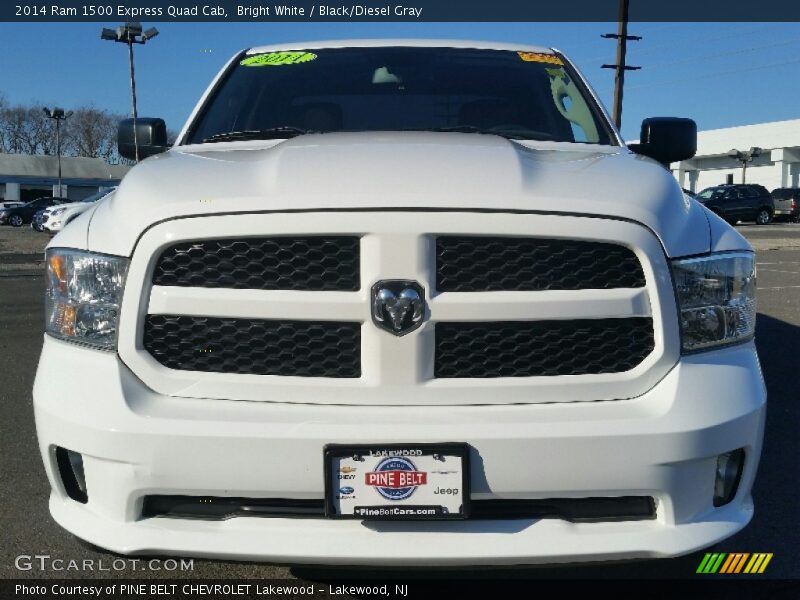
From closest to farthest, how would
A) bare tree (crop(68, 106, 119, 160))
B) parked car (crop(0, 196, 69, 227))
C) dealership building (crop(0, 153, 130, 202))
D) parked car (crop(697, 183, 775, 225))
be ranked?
1. parked car (crop(697, 183, 775, 225))
2. parked car (crop(0, 196, 69, 227))
3. dealership building (crop(0, 153, 130, 202))
4. bare tree (crop(68, 106, 119, 160))

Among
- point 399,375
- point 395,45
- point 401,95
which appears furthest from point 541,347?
point 395,45

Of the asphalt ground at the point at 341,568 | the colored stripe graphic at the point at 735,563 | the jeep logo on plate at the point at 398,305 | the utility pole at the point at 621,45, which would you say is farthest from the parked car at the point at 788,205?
the jeep logo on plate at the point at 398,305

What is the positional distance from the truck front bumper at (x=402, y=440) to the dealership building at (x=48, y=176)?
2712 inches

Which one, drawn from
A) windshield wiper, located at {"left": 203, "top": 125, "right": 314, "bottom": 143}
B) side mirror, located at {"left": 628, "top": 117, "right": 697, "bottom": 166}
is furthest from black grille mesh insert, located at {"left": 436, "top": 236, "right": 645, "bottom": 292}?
side mirror, located at {"left": 628, "top": 117, "right": 697, "bottom": 166}

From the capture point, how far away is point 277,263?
2039 millimetres

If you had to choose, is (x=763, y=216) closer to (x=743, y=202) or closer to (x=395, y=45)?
(x=743, y=202)

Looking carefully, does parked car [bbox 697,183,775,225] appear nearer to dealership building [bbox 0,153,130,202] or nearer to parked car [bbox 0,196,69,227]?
parked car [bbox 0,196,69,227]

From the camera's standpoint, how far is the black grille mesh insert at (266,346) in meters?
2.05

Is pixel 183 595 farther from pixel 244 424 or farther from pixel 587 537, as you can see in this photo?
pixel 587 537

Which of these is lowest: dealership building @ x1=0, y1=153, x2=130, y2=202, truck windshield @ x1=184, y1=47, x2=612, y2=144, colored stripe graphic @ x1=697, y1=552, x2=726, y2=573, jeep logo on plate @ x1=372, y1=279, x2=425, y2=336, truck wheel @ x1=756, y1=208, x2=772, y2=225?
dealership building @ x1=0, y1=153, x2=130, y2=202

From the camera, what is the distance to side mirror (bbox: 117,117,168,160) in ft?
12.1

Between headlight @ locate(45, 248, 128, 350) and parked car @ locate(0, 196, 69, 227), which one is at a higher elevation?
headlight @ locate(45, 248, 128, 350)

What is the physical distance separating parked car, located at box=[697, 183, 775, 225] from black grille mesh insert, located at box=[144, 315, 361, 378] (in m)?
33.7

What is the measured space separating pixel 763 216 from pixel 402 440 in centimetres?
3610
